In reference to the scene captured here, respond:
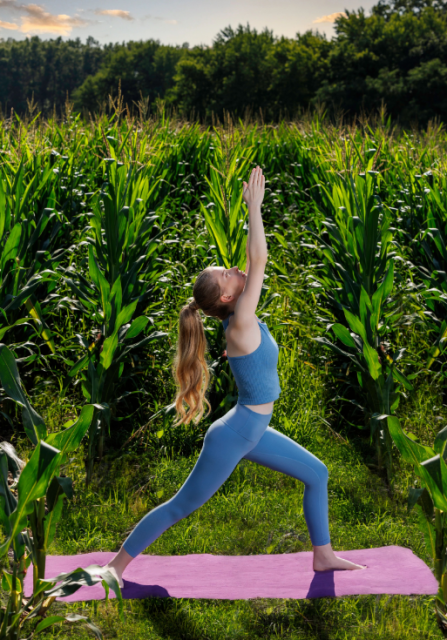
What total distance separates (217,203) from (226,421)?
2.54 metres

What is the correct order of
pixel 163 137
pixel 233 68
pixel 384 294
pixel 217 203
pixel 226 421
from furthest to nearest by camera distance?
pixel 233 68 → pixel 163 137 → pixel 217 203 → pixel 384 294 → pixel 226 421

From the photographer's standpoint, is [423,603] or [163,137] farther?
[163,137]

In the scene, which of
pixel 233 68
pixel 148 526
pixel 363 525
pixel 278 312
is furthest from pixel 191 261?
pixel 233 68

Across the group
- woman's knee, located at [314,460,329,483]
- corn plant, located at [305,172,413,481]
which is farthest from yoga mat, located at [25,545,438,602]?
corn plant, located at [305,172,413,481]

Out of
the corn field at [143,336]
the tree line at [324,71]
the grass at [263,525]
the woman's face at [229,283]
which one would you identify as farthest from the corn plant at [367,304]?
the tree line at [324,71]

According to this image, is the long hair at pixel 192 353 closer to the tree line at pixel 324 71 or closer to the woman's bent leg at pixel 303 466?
the woman's bent leg at pixel 303 466

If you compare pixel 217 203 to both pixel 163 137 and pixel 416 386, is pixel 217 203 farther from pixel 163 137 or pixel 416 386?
pixel 163 137

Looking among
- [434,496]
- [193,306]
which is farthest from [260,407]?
[434,496]

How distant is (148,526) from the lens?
247cm

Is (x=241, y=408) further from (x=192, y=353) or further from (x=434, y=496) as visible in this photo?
(x=434, y=496)

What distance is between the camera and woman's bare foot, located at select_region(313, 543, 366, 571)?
265 cm

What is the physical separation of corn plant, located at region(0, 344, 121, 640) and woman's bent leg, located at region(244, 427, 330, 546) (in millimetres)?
770

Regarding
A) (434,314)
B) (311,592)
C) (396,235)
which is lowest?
(311,592)

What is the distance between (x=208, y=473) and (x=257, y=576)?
672 millimetres
